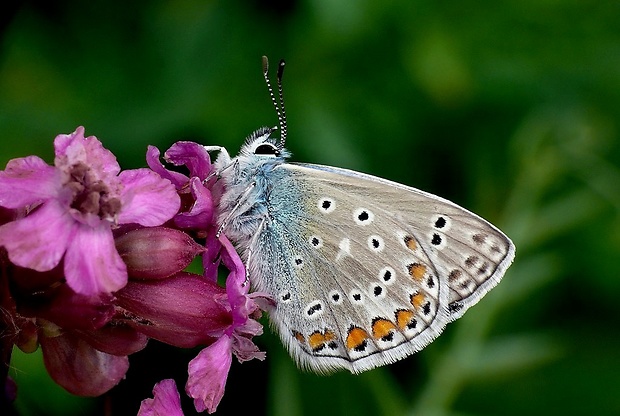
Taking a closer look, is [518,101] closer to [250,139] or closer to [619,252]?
[619,252]

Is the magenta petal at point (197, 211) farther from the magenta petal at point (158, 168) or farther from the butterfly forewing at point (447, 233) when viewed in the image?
the butterfly forewing at point (447, 233)

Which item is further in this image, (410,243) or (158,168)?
(410,243)

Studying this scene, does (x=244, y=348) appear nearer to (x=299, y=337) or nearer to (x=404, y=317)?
(x=299, y=337)

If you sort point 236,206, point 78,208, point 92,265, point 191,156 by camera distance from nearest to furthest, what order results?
point 92,265
point 78,208
point 191,156
point 236,206

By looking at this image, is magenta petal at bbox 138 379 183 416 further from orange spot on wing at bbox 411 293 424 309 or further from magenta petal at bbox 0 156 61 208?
orange spot on wing at bbox 411 293 424 309

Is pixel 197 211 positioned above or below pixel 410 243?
above

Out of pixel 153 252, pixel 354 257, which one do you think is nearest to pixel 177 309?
pixel 153 252

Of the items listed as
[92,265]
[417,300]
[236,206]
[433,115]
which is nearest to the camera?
[92,265]
